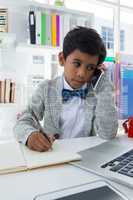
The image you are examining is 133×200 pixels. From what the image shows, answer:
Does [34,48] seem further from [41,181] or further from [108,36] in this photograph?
[41,181]

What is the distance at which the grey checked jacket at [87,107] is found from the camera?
1.28 metres

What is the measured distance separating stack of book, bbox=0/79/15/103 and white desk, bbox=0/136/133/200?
1741 mm

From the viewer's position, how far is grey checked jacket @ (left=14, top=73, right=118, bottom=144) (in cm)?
128

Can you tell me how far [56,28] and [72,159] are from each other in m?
2.00

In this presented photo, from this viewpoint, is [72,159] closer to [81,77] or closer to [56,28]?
[81,77]

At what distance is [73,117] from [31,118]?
0.80ft

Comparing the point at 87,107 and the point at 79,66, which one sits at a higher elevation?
the point at 79,66

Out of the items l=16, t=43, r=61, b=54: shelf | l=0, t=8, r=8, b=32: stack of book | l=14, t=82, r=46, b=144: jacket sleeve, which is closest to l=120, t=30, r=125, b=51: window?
l=16, t=43, r=61, b=54: shelf

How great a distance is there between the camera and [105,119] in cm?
127

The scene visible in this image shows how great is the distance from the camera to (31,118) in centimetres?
119

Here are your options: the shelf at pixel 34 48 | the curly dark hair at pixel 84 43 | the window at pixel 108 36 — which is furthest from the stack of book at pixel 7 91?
the window at pixel 108 36

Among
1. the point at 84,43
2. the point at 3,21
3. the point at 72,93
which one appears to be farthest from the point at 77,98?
the point at 3,21

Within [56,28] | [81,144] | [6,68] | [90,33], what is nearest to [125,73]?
[56,28]

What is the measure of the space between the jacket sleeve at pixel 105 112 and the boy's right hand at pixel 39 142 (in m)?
0.36
